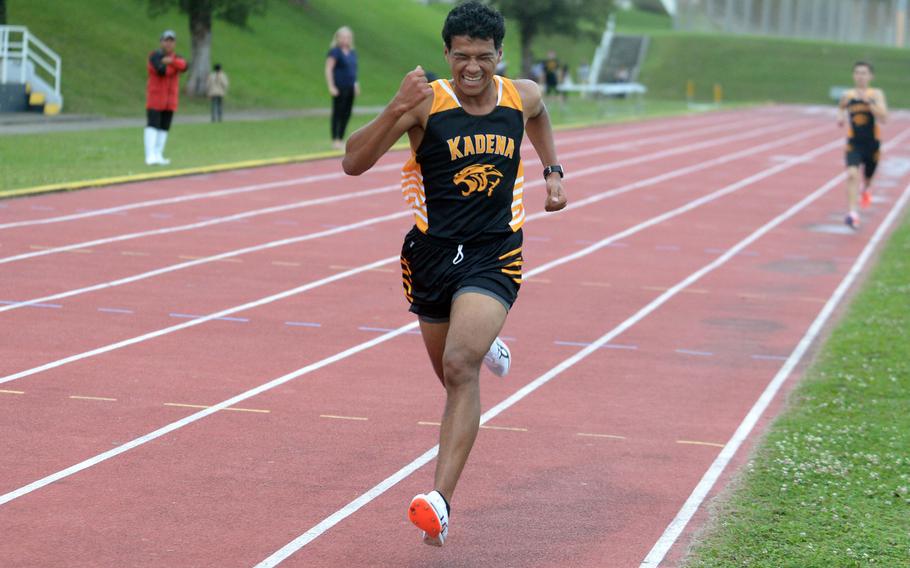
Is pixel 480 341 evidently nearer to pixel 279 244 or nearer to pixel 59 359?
pixel 59 359

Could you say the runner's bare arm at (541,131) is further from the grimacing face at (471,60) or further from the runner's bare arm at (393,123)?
the runner's bare arm at (393,123)

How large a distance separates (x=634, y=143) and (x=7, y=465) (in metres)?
26.4

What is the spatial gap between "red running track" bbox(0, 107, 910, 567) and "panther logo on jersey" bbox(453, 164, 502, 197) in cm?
130

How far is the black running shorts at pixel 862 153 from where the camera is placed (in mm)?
17062

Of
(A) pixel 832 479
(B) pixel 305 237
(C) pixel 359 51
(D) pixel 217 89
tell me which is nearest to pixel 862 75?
(B) pixel 305 237

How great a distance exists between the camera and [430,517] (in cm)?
498

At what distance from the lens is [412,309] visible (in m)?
5.84

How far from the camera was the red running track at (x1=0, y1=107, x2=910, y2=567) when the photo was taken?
5.58 meters

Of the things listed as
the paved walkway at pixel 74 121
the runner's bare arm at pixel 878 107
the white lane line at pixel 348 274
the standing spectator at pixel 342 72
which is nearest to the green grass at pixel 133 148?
the paved walkway at pixel 74 121

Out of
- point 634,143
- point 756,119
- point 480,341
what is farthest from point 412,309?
point 756,119

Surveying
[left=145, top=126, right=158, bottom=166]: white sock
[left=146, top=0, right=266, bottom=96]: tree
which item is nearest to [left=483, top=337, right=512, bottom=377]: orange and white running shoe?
[left=145, top=126, right=158, bottom=166]: white sock

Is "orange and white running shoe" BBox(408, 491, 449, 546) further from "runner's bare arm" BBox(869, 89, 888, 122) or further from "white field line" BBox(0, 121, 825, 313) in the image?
"runner's bare arm" BBox(869, 89, 888, 122)

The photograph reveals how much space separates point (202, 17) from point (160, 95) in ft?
56.9

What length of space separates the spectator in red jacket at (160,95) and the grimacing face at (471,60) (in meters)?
15.3
